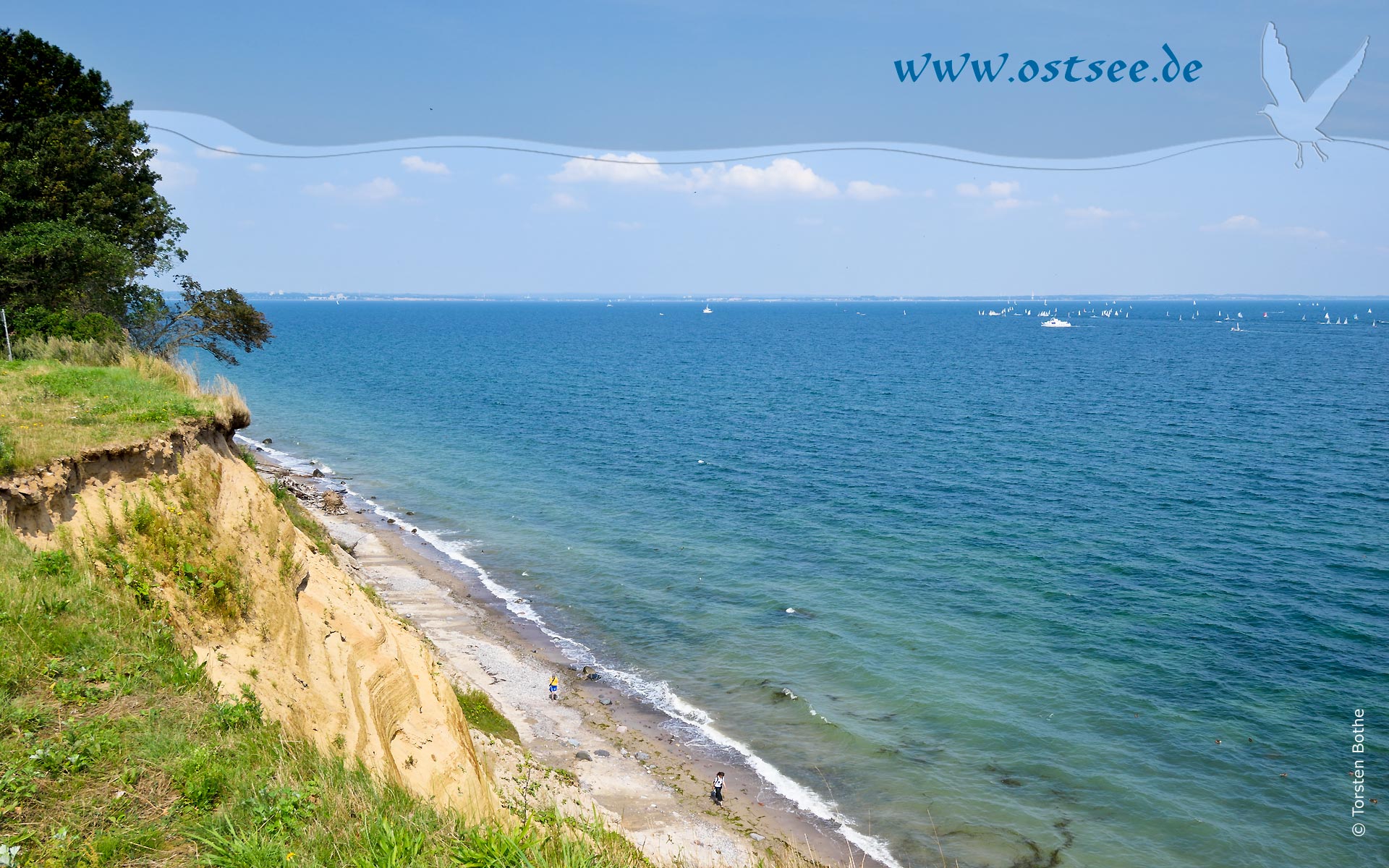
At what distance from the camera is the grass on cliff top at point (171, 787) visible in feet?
20.9

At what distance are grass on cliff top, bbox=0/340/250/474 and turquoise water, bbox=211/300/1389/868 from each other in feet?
56.9

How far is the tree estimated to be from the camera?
97.6 feet

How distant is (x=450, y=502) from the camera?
4912 centimetres

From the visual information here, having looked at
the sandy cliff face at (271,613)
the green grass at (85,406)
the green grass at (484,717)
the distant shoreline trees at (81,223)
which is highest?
the distant shoreline trees at (81,223)

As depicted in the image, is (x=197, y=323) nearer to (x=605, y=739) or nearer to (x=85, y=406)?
(x=85, y=406)

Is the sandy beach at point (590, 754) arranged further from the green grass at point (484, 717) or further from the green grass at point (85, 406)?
the green grass at point (85, 406)

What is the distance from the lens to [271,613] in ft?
43.9

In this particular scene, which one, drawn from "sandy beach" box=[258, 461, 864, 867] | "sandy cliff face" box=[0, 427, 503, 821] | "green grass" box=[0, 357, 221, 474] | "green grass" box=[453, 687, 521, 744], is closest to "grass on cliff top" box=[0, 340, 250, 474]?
"green grass" box=[0, 357, 221, 474]

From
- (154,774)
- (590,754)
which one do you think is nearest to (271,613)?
(154,774)

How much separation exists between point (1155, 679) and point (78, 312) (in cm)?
3583

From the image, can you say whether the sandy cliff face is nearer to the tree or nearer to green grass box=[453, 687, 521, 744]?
green grass box=[453, 687, 521, 744]

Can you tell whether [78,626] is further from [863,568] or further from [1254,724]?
[863,568]

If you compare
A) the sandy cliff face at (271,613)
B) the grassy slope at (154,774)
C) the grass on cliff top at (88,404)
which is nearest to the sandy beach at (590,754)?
the sandy cliff face at (271,613)

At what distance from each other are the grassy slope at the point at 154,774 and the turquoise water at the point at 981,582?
→ 54.3 ft
